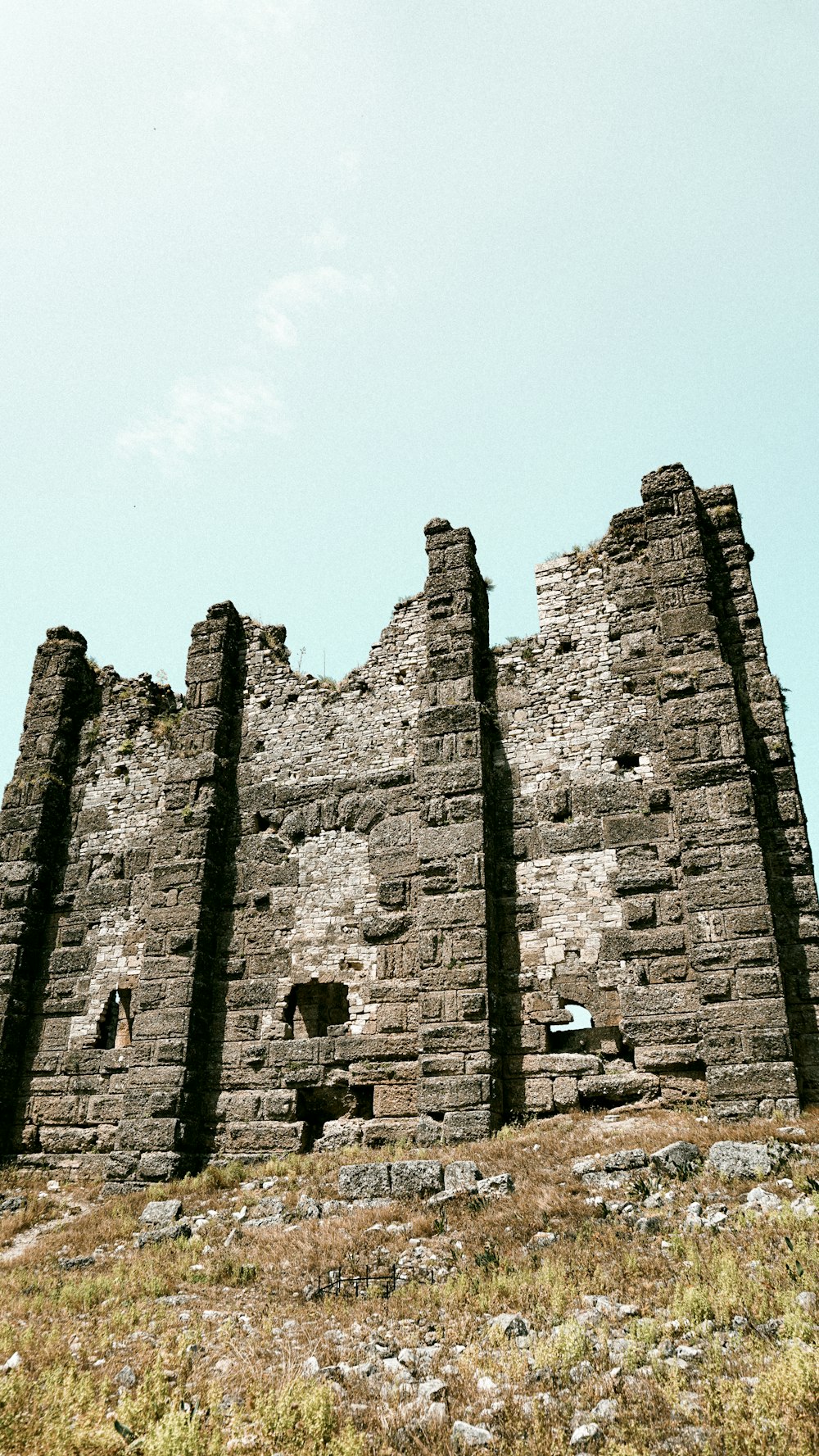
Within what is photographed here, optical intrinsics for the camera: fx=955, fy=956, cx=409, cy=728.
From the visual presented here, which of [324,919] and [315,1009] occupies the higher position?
[324,919]

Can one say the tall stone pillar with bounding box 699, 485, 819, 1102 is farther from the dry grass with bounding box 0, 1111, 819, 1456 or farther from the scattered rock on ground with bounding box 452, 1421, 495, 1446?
the scattered rock on ground with bounding box 452, 1421, 495, 1446

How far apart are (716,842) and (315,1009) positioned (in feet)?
19.3

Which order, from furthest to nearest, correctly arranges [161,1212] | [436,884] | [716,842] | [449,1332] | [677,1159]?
[436,884]
[716,842]
[161,1212]
[677,1159]
[449,1332]

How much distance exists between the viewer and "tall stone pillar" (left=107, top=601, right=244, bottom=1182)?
1250 cm

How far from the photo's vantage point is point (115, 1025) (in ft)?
47.2

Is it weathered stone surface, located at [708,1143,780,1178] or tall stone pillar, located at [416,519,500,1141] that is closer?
weathered stone surface, located at [708,1143,780,1178]

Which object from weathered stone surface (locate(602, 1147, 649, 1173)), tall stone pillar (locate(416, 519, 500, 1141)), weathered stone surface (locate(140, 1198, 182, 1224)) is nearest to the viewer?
weathered stone surface (locate(602, 1147, 649, 1173))

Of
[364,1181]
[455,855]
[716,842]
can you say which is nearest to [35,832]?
[455,855]

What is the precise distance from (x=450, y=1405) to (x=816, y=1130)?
4.97 metres

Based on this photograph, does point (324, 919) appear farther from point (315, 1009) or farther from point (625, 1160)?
point (625, 1160)

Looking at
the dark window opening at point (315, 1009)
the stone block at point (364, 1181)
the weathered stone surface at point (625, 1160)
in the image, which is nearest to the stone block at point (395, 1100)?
the dark window opening at point (315, 1009)

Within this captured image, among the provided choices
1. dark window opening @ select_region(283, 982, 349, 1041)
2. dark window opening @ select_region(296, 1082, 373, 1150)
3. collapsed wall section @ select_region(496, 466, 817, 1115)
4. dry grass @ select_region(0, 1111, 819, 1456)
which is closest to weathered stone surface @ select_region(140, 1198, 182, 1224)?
dry grass @ select_region(0, 1111, 819, 1456)

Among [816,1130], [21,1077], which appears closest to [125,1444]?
[816,1130]

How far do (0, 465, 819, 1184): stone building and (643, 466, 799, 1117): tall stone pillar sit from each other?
0.03 m
